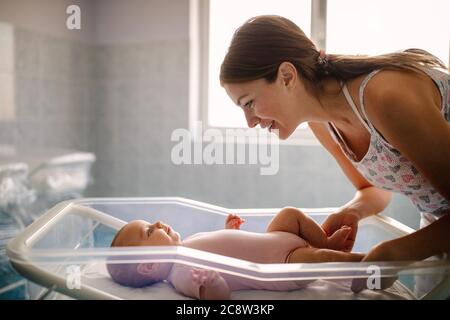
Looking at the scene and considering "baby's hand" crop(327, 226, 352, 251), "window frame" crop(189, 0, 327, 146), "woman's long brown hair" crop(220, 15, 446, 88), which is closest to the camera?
"woman's long brown hair" crop(220, 15, 446, 88)

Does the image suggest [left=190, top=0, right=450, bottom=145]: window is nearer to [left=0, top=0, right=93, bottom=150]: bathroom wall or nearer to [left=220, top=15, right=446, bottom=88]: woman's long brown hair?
[left=0, top=0, right=93, bottom=150]: bathroom wall

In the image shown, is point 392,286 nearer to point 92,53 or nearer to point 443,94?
point 443,94

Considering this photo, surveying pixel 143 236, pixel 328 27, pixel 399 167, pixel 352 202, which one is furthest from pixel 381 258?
pixel 328 27

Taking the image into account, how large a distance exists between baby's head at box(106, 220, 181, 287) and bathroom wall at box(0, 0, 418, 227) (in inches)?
29.9

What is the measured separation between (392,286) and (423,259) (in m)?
0.08

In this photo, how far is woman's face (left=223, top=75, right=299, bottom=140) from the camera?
2.46ft

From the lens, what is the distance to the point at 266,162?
1.78 metres

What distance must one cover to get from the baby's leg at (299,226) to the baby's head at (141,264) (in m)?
0.19

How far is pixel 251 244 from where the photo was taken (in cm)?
81

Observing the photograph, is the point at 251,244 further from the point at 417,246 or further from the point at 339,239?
the point at 417,246

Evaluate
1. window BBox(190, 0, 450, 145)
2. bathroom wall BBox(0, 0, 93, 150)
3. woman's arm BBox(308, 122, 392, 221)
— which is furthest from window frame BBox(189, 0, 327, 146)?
woman's arm BBox(308, 122, 392, 221)

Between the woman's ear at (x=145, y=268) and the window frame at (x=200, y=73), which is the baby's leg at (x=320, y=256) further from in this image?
the window frame at (x=200, y=73)

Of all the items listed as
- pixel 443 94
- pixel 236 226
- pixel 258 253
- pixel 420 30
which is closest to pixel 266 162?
pixel 420 30

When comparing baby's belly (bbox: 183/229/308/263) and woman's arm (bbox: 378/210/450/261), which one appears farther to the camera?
baby's belly (bbox: 183/229/308/263)
